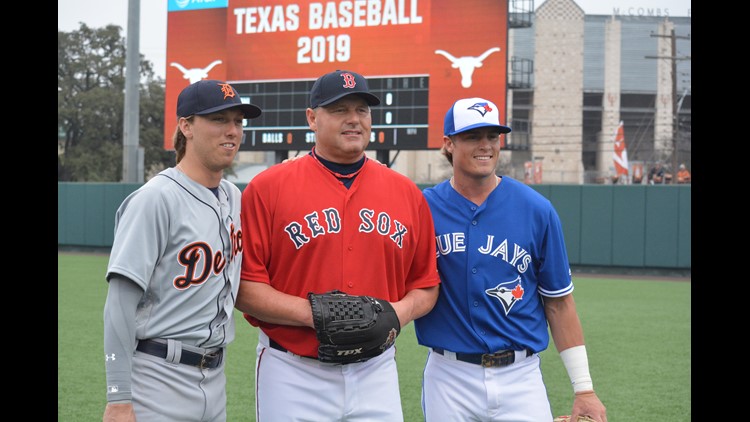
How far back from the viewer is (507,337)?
2635mm

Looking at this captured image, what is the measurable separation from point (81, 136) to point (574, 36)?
23667 mm

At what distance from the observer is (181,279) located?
230cm

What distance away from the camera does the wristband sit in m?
2.61

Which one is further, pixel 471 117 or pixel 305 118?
pixel 305 118

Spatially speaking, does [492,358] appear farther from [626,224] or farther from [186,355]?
[626,224]

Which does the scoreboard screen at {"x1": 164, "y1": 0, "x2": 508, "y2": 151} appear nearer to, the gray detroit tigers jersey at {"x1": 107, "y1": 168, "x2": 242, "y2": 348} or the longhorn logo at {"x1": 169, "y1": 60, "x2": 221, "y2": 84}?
the longhorn logo at {"x1": 169, "y1": 60, "x2": 221, "y2": 84}

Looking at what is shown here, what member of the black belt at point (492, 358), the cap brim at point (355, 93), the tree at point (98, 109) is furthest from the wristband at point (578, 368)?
the tree at point (98, 109)

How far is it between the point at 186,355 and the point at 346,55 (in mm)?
11277

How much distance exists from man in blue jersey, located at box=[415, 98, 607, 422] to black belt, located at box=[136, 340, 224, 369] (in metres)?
0.73

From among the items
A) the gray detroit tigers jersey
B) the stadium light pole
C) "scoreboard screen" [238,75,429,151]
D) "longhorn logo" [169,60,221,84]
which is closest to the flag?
"scoreboard screen" [238,75,429,151]

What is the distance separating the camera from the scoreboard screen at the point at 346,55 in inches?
490

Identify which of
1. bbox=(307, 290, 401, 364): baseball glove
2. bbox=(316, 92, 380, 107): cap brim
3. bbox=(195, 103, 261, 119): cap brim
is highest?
bbox=(316, 92, 380, 107): cap brim

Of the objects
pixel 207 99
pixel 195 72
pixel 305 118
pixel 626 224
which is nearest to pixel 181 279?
pixel 207 99
